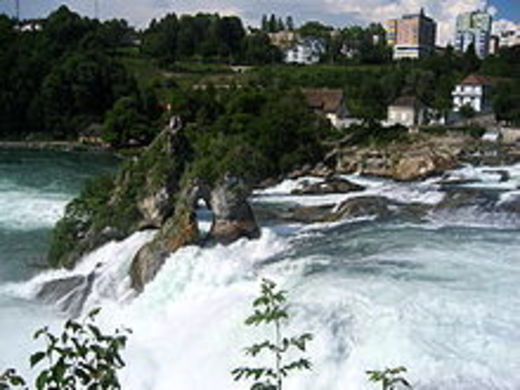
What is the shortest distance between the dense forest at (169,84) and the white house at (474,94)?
148 centimetres

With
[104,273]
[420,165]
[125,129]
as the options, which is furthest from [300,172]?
[125,129]

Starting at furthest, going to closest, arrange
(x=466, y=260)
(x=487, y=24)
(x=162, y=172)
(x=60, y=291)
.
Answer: (x=487, y=24) → (x=162, y=172) → (x=60, y=291) → (x=466, y=260)

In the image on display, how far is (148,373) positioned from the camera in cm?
1120

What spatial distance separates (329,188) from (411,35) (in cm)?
11916

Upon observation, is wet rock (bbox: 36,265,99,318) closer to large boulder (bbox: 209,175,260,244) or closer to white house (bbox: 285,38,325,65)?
large boulder (bbox: 209,175,260,244)

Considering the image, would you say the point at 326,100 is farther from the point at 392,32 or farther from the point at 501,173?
the point at 392,32

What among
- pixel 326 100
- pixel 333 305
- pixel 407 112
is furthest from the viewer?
pixel 326 100

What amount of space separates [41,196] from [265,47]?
65288 mm

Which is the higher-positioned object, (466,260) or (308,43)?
(308,43)

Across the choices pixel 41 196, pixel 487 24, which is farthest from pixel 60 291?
pixel 487 24

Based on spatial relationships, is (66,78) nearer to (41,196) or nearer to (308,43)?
(41,196)

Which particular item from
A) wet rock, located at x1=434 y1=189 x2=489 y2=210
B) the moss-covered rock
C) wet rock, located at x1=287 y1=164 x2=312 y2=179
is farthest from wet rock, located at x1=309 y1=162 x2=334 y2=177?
the moss-covered rock

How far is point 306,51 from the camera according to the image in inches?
4336

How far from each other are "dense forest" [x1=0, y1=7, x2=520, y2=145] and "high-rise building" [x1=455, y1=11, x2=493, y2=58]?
275 ft
